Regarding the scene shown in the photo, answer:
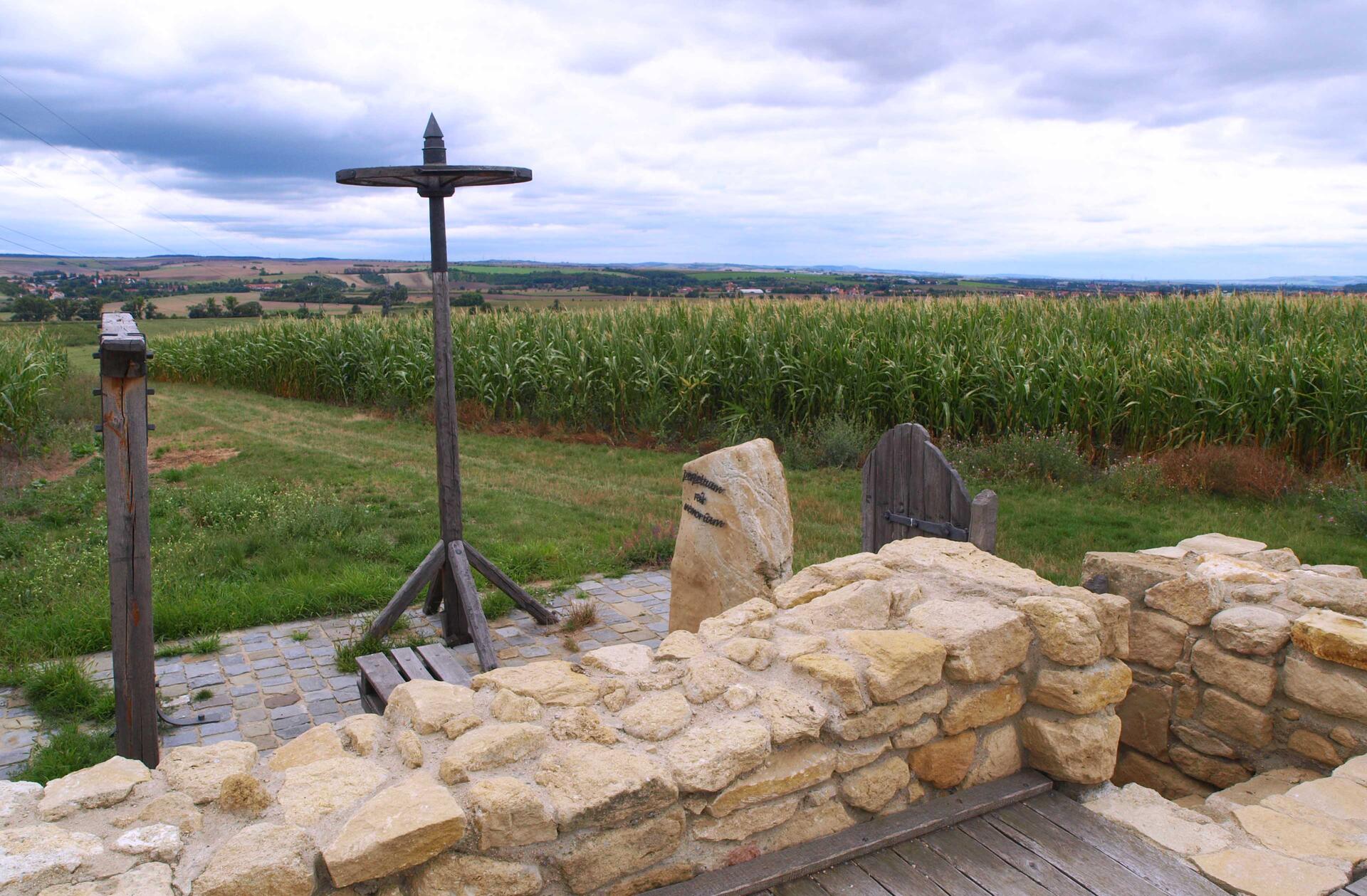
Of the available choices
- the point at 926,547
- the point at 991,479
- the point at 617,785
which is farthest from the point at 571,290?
the point at 617,785

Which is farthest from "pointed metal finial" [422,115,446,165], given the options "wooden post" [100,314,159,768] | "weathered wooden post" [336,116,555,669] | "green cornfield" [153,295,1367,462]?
"green cornfield" [153,295,1367,462]

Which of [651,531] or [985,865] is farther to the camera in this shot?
[651,531]

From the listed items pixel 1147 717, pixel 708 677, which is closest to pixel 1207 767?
pixel 1147 717

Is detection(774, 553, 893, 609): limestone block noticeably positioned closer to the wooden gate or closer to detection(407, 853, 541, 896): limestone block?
the wooden gate

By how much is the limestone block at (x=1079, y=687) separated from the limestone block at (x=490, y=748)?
A: 1.79 metres

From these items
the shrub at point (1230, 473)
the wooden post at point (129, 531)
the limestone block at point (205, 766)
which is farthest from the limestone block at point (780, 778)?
the shrub at point (1230, 473)

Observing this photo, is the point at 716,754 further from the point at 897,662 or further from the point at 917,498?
the point at 917,498

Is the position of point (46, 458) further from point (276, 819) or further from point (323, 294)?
point (323, 294)

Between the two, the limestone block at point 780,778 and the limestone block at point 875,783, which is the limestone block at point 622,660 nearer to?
the limestone block at point 780,778

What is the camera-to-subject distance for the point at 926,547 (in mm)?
4297

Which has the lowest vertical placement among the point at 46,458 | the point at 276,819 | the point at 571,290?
the point at 46,458

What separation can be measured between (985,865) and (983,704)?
0.57 m

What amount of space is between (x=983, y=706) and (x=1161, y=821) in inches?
24.7

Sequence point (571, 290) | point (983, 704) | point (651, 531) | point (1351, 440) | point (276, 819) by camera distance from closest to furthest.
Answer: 1. point (276, 819)
2. point (983, 704)
3. point (651, 531)
4. point (1351, 440)
5. point (571, 290)
